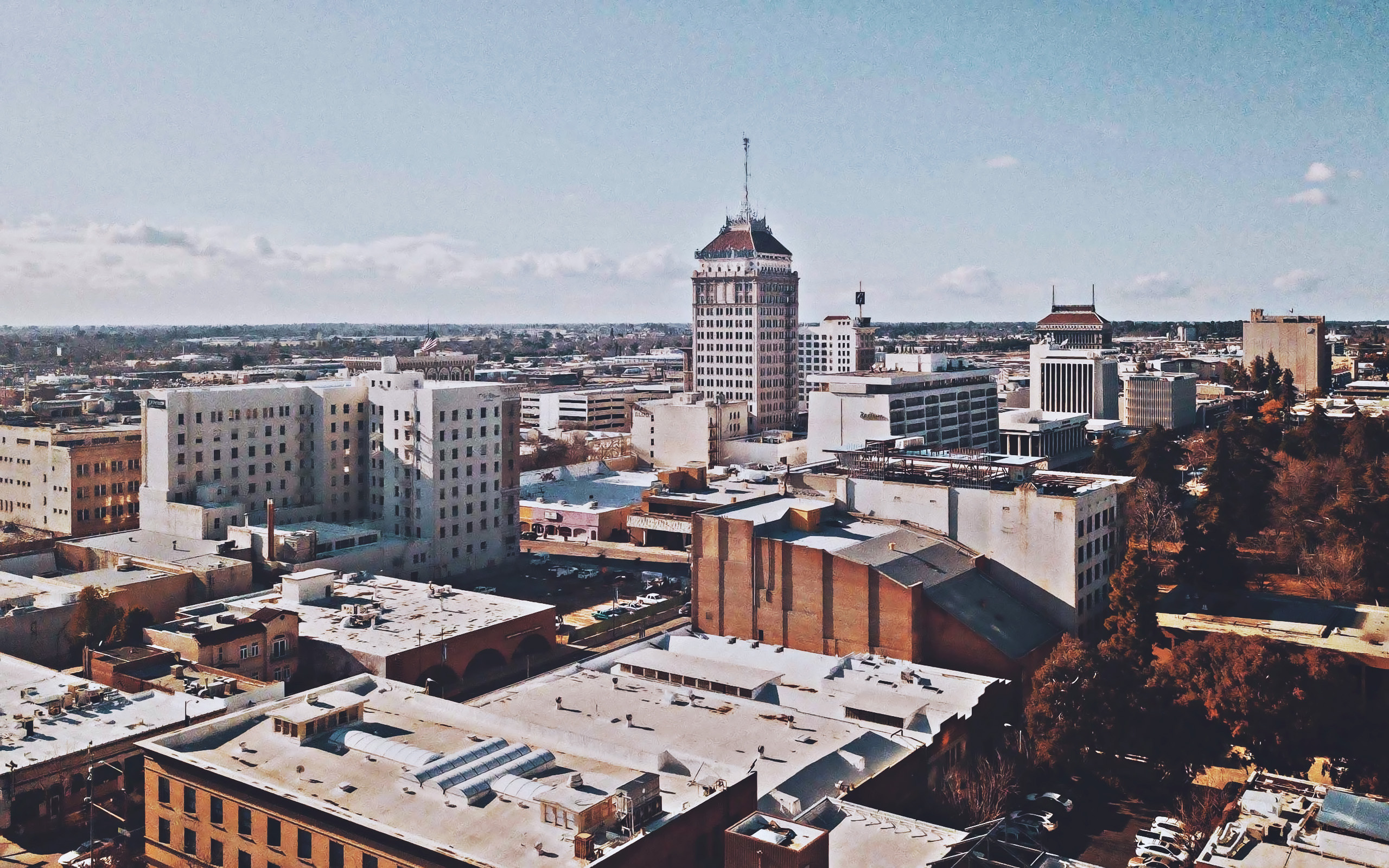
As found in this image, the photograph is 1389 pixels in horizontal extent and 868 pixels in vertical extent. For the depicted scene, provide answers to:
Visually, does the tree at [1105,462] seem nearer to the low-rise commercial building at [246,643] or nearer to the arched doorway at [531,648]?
the arched doorway at [531,648]

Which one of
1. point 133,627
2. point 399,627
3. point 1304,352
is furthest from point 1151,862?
point 1304,352

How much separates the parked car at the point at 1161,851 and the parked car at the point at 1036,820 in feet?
9.30

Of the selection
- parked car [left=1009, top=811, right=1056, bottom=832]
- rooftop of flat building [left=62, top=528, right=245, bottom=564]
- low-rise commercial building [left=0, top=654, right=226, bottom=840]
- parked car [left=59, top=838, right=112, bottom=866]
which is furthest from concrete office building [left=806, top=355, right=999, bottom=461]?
parked car [left=59, top=838, right=112, bottom=866]

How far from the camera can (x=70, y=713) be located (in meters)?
42.2

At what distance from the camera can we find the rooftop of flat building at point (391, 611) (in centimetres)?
5366

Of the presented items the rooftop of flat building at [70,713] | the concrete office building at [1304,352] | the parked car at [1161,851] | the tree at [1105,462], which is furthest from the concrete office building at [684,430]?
the concrete office building at [1304,352]

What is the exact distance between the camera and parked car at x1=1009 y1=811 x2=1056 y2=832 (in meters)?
39.0

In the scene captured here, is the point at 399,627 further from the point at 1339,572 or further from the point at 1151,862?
the point at 1339,572

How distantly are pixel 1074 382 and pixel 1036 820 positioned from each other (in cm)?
12204

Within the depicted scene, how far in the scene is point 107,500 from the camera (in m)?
81.3

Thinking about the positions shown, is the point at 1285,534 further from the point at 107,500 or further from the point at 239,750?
the point at 107,500

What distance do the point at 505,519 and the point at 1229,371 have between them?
6337 inches

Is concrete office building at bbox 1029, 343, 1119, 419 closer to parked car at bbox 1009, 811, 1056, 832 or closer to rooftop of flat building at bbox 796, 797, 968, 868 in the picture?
parked car at bbox 1009, 811, 1056, 832

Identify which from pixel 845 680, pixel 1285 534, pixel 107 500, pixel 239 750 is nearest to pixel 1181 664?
pixel 845 680
